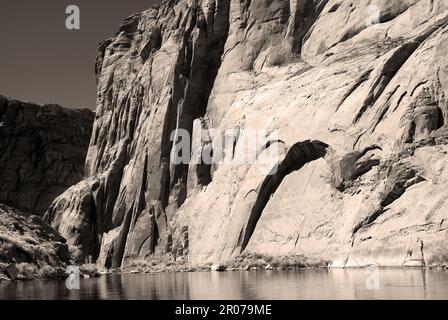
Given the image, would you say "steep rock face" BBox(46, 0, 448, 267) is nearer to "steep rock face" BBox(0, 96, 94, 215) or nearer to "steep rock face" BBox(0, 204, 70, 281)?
"steep rock face" BBox(0, 204, 70, 281)

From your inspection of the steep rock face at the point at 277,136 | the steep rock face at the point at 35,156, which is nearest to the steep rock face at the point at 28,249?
the steep rock face at the point at 277,136

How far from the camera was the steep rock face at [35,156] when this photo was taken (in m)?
118

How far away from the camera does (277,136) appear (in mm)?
55375

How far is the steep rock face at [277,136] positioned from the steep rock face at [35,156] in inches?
892

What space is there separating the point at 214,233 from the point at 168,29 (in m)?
33.0

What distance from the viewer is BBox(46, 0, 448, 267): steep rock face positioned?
4338 cm

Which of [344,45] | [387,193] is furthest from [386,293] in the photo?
[344,45]

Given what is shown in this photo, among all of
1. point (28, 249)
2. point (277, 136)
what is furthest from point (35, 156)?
point (28, 249)

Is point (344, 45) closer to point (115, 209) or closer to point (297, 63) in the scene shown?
point (297, 63)

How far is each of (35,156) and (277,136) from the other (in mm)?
72129

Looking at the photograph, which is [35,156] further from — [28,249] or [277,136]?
[28,249]

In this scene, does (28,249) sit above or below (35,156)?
below

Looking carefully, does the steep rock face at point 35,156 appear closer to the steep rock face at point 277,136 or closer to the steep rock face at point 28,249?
the steep rock face at point 277,136

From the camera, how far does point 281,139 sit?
54844mm
